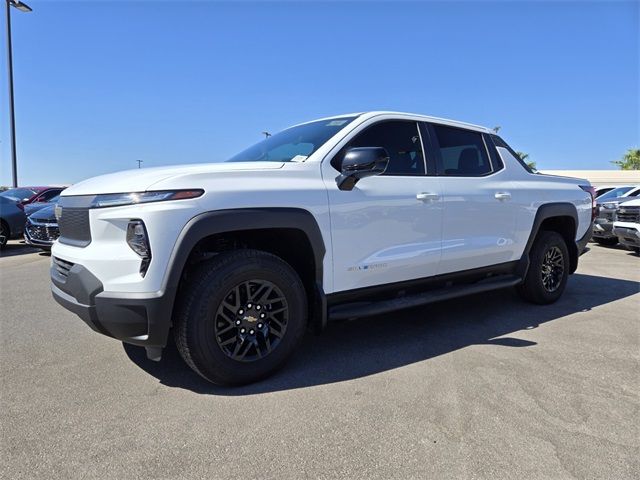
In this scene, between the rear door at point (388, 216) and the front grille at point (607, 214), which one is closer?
the rear door at point (388, 216)

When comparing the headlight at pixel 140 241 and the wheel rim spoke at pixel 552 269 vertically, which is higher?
the headlight at pixel 140 241

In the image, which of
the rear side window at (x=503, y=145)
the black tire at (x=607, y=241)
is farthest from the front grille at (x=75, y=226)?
the black tire at (x=607, y=241)

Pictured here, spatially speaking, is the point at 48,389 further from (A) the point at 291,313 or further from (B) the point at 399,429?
(B) the point at 399,429

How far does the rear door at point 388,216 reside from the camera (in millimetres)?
3225

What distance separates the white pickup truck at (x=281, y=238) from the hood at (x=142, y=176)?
15mm

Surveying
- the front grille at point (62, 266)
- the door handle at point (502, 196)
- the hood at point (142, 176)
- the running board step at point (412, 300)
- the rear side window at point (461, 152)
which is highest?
the rear side window at point (461, 152)

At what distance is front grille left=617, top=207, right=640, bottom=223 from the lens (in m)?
8.77

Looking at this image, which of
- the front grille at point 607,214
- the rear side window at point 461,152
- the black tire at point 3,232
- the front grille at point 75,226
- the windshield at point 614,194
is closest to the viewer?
the front grille at point 75,226

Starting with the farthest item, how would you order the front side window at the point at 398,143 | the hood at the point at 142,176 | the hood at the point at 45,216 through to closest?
the hood at the point at 45,216 < the front side window at the point at 398,143 < the hood at the point at 142,176

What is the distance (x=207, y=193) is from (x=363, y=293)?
1.42 m

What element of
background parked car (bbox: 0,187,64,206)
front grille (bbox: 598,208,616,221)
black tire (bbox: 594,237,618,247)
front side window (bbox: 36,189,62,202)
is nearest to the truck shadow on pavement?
front grille (bbox: 598,208,616,221)

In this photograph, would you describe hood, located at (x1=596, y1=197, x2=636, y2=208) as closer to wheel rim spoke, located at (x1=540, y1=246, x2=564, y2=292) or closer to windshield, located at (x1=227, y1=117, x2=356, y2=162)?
wheel rim spoke, located at (x1=540, y1=246, x2=564, y2=292)

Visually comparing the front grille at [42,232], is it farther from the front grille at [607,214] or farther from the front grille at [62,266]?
the front grille at [607,214]

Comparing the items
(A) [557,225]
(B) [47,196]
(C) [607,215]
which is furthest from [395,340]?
(B) [47,196]
